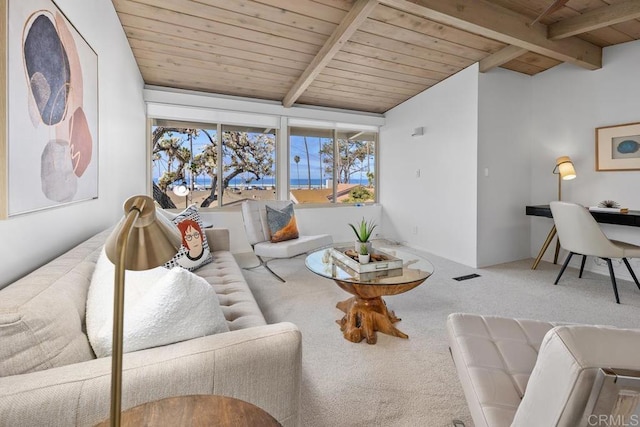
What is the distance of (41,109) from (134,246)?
1132 mm

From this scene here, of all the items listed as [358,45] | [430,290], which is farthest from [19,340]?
[358,45]

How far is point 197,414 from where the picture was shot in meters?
0.67

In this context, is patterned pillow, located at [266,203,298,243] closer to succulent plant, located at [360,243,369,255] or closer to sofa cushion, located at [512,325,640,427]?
succulent plant, located at [360,243,369,255]

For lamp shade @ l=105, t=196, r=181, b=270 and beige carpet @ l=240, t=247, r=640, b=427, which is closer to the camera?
lamp shade @ l=105, t=196, r=181, b=270

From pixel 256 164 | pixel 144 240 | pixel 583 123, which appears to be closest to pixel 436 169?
pixel 583 123

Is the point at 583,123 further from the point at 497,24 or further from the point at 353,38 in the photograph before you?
the point at 353,38

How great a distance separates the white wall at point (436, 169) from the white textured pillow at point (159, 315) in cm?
353

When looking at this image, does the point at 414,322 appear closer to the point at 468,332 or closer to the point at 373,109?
the point at 468,332

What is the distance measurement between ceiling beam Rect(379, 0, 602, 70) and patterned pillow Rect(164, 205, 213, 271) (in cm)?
230

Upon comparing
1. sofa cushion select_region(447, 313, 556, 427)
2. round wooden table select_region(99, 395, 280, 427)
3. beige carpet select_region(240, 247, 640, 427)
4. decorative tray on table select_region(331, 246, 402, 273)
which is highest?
decorative tray on table select_region(331, 246, 402, 273)

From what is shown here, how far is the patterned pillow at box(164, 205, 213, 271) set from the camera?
215 cm

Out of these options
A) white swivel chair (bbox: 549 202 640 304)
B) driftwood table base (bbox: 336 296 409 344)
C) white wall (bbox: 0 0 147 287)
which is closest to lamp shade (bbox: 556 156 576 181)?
white swivel chair (bbox: 549 202 640 304)

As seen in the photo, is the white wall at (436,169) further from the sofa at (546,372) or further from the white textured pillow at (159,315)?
the white textured pillow at (159,315)

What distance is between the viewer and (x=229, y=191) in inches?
177
